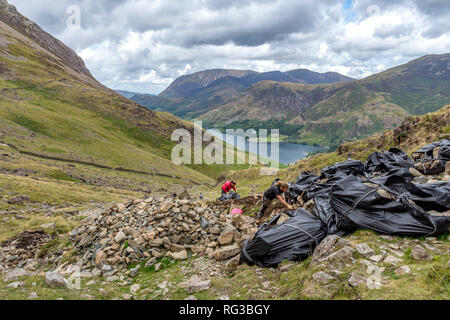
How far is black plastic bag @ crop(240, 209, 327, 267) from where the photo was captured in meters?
7.03

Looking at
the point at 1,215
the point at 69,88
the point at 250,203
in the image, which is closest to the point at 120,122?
the point at 69,88

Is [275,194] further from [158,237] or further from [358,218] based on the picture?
[158,237]

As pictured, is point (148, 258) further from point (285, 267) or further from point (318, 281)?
point (318, 281)

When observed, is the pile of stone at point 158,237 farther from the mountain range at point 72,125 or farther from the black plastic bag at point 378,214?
the mountain range at point 72,125

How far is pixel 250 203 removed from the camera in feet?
49.7

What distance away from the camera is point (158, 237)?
9828 mm

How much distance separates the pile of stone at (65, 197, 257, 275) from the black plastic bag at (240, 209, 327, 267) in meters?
0.92

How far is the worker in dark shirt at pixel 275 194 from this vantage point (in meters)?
10.9

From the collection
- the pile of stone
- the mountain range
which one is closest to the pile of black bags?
the pile of stone

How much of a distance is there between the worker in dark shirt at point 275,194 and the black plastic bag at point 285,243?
2986 millimetres

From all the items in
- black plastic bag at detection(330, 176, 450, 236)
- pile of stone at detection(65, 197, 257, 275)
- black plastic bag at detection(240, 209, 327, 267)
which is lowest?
pile of stone at detection(65, 197, 257, 275)

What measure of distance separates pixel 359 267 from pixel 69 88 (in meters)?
151

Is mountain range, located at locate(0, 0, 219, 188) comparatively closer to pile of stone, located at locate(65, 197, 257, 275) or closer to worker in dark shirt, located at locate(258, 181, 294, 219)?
pile of stone, located at locate(65, 197, 257, 275)

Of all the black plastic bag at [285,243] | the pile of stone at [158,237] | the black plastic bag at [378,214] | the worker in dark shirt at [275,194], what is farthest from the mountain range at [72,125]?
the black plastic bag at [378,214]
